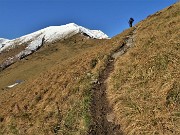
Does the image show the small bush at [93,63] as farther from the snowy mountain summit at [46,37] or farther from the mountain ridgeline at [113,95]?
the snowy mountain summit at [46,37]

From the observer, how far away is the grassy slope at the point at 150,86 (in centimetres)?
1772

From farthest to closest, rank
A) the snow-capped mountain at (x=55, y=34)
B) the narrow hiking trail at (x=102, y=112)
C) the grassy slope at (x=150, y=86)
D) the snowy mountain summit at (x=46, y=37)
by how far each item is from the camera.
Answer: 1. the snow-capped mountain at (x=55, y=34)
2. the snowy mountain summit at (x=46, y=37)
3. the narrow hiking trail at (x=102, y=112)
4. the grassy slope at (x=150, y=86)

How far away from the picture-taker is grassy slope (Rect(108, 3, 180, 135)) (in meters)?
17.7

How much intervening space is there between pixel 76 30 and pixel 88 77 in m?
96.4

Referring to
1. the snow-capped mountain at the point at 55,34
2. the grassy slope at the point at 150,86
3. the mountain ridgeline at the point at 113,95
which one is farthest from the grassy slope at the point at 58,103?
the snow-capped mountain at the point at 55,34

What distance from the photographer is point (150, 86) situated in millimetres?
21641

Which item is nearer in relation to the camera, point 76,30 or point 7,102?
point 7,102

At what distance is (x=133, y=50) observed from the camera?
30.0 metres

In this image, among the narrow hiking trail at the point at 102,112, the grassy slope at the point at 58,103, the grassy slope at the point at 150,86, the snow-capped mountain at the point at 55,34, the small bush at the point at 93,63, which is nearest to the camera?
the grassy slope at the point at 150,86

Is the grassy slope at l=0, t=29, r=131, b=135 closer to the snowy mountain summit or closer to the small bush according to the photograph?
the small bush

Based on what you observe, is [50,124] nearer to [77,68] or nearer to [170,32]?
[77,68]

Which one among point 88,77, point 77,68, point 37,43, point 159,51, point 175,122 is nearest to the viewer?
point 175,122

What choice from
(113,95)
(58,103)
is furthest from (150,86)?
(58,103)

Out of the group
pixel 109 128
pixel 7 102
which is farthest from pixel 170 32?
pixel 7 102
